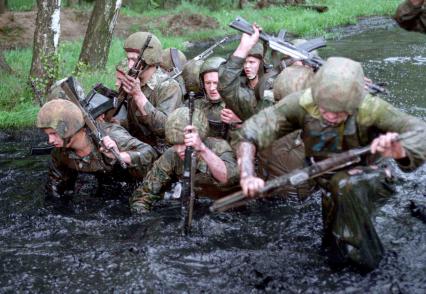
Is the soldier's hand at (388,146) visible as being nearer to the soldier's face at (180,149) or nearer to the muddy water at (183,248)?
the muddy water at (183,248)

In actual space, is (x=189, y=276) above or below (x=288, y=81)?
below

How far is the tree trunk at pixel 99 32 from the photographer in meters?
11.4

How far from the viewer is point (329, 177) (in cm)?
502

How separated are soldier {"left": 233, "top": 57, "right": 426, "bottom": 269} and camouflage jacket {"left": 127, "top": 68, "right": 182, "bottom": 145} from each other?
2.58 m

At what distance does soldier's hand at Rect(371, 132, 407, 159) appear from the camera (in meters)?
4.19

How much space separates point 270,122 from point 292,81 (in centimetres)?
128

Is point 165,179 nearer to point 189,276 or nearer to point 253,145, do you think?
point 189,276

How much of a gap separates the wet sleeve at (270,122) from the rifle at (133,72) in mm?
2564

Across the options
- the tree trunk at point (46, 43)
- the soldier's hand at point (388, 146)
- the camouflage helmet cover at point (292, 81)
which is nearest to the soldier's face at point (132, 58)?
the camouflage helmet cover at point (292, 81)

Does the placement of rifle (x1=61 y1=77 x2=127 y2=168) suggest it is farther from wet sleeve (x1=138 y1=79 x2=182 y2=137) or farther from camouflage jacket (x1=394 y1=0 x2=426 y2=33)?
camouflage jacket (x1=394 y1=0 x2=426 y2=33)

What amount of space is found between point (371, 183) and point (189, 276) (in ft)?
5.77

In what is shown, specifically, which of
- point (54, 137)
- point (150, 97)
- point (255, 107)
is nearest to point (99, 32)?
point (150, 97)

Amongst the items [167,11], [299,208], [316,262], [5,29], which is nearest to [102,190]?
[299,208]

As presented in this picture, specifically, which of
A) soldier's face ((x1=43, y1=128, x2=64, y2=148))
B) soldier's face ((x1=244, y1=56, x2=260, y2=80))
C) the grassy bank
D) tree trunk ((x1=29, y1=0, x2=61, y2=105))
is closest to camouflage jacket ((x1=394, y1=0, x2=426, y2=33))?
soldier's face ((x1=244, y1=56, x2=260, y2=80))
